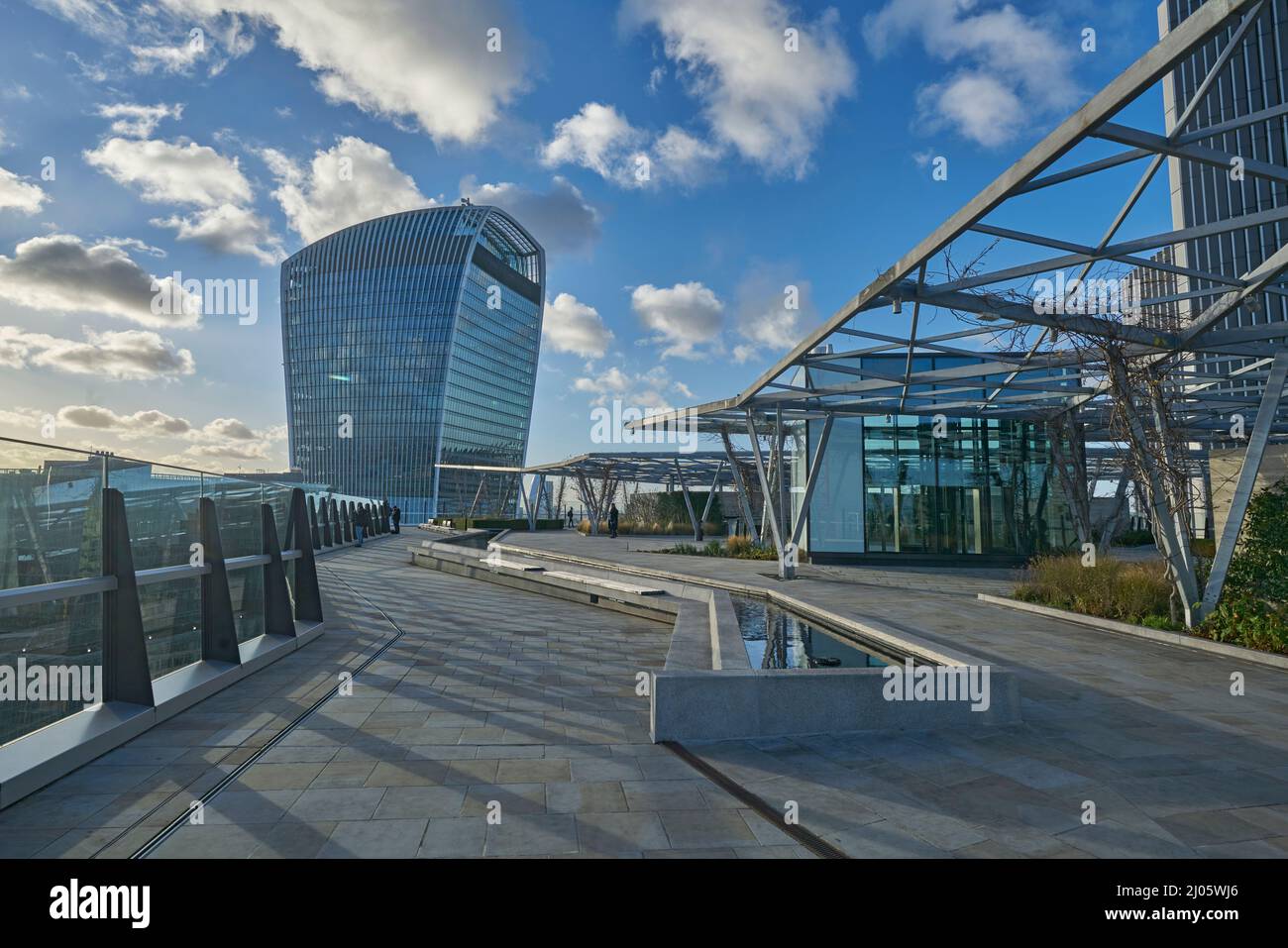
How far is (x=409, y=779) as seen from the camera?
434cm

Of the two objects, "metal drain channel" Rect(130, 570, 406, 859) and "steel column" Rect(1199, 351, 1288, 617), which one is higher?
"steel column" Rect(1199, 351, 1288, 617)

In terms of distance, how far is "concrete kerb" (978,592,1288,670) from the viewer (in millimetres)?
7914

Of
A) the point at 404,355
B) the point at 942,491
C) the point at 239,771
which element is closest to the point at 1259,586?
the point at 942,491

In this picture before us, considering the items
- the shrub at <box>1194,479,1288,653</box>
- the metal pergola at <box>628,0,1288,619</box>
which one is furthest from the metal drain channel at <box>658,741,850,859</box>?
the shrub at <box>1194,479,1288,653</box>

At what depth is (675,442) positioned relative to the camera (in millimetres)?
34062

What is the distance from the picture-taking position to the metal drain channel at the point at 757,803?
343 cm

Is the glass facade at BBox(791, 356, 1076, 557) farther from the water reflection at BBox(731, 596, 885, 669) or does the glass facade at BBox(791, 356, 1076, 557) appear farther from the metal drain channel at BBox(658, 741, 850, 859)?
the metal drain channel at BBox(658, 741, 850, 859)

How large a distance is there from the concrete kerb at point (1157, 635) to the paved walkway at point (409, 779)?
7268mm

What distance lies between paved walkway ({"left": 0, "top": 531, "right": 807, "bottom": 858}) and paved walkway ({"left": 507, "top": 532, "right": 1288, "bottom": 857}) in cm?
66

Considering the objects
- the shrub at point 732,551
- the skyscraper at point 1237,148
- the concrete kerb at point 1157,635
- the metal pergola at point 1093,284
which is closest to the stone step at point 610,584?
the metal pergola at point 1093,284

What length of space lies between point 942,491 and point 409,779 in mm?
19206
